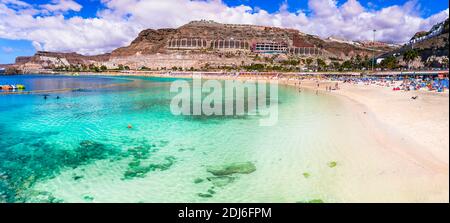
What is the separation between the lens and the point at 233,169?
973 centimetres

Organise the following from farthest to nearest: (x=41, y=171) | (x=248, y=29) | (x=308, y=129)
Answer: (x=248, y=29) < (x=308, y=129) < (x=41, y=171)

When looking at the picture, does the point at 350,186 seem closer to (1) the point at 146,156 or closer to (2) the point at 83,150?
(1) the point at 146,156

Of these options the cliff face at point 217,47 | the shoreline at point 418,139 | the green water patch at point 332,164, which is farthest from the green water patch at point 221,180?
the cliff face at point 217,47

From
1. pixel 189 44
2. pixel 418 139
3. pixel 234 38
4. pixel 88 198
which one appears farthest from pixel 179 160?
pixel 234 38

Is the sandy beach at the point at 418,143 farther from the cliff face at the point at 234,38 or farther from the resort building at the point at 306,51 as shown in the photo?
the cliff face at the point at 234,38

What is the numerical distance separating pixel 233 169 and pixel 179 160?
2.33 m

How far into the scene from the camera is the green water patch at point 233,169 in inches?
373

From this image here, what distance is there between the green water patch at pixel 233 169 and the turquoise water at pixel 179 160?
49mm

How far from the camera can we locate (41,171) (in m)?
9.85

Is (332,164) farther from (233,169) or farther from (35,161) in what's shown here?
(35,161)
